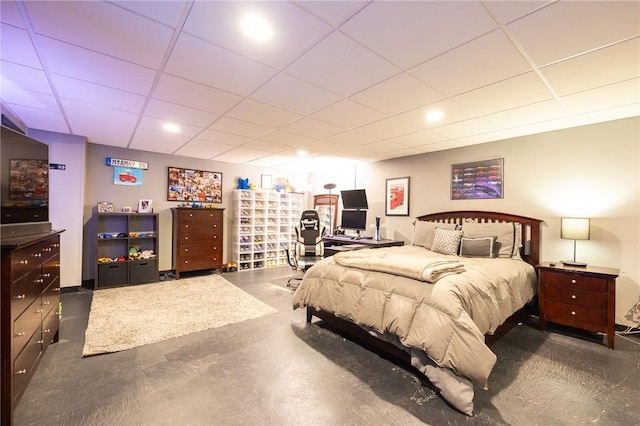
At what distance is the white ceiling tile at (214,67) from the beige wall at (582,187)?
3.64m

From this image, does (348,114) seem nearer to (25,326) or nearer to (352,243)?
(352,243)

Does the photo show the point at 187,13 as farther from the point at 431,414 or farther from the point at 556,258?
the point at 556,258

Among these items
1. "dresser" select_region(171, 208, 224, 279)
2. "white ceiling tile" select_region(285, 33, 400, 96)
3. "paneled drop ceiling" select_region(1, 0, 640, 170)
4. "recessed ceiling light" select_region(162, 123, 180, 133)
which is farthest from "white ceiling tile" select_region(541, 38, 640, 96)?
"dresser" select_region(171, 208, 224, 279)

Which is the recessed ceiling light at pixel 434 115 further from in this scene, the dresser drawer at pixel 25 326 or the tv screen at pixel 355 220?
the dresser drawer at pixel 25 326

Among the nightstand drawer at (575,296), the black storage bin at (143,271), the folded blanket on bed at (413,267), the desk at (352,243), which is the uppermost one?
the folded blanket on bed at (413,267)

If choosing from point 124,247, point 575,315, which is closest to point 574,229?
point 575,315

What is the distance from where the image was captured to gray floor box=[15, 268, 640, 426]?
1.74 metres

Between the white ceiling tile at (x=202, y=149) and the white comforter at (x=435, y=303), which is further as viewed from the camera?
the white ceiling tile at (x=202, y=149)

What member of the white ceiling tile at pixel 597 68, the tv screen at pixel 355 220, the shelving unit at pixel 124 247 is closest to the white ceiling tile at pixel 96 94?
the shelving unit at pixel 124 247

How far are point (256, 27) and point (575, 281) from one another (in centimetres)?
387

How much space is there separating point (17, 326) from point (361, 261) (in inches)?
99.8

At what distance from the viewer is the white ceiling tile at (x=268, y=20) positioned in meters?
1.55

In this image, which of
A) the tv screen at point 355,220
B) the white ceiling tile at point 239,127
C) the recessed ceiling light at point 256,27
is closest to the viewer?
the recessed ceiling light at point 256,27

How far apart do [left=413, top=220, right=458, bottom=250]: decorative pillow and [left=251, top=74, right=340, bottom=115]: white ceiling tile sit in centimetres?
278
